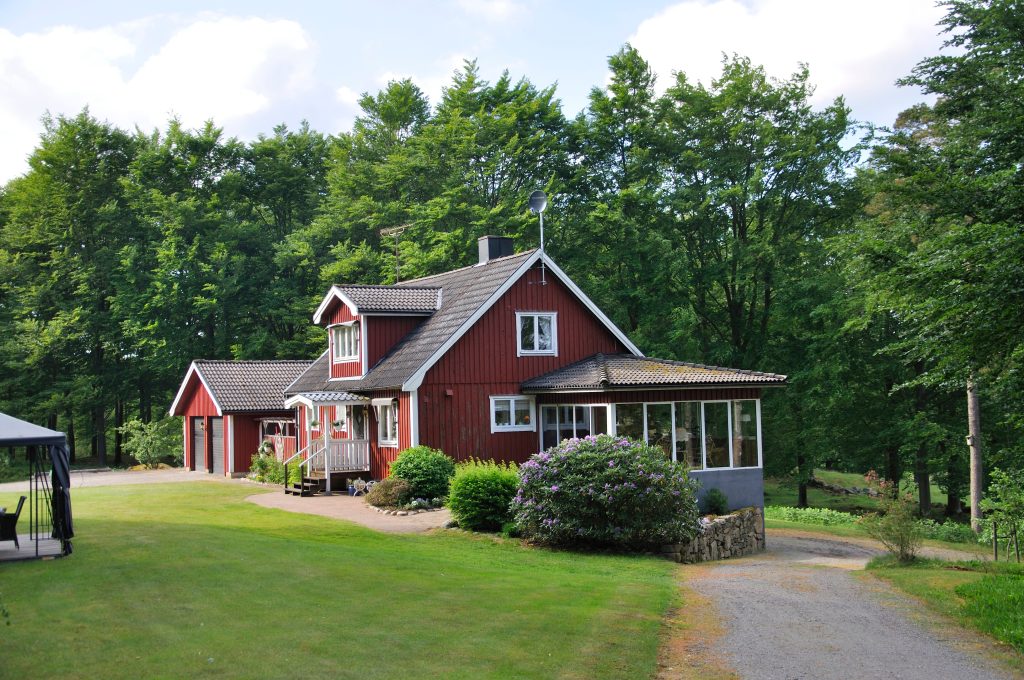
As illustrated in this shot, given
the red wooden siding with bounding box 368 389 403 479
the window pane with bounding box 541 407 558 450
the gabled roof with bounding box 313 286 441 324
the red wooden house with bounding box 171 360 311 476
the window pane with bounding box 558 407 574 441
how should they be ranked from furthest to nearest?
the red wooden house with bounding box 171 360 311 476, the gabled roof with bounding box 313 286 441 324, the window pane with bounding box 541 407 558 450, the window pane with bounding box 558 407 574 441, the red wooden siding with bounding box 368 389 403 479

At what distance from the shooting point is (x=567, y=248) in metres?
37.2

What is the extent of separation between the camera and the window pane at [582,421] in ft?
81.0

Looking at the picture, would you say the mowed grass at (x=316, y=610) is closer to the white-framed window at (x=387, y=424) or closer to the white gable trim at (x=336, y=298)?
the white-framed window at (x=387, y=424)

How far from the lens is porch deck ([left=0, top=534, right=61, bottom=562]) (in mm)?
13719

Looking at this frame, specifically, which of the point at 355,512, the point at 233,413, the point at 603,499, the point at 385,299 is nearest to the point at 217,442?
the point at 233,413

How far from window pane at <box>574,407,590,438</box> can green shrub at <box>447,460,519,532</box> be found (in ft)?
16.9

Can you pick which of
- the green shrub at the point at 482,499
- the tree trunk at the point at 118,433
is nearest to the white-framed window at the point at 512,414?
the green shrub at the point at 482,499

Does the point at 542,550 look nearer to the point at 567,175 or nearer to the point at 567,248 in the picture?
the point at 567,248

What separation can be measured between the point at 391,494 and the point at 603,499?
6634 mm

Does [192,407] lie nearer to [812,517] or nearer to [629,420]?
[629,420]

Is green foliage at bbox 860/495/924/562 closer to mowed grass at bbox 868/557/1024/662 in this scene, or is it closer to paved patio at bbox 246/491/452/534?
mowed grass at bbox 868/557/1024/662

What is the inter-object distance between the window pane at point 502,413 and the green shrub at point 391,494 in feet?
13.7

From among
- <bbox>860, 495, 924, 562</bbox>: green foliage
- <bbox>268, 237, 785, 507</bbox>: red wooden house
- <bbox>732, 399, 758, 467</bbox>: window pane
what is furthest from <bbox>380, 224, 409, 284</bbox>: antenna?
<bbox>860, 495, 924, 562</bbox>: green foliage

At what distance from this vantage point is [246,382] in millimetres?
34906
